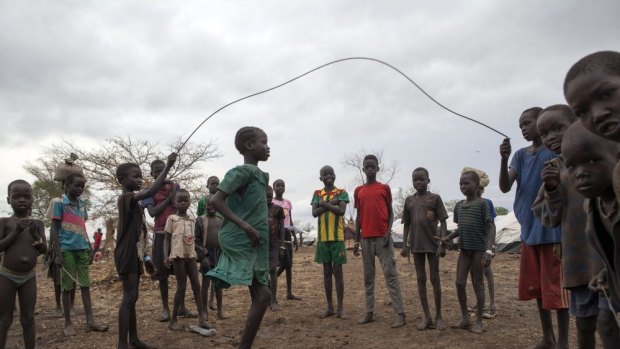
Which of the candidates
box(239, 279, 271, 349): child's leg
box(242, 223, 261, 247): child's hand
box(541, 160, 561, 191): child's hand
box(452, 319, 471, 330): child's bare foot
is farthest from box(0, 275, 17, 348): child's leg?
box(452, 319, 471, 330): child's bare foot

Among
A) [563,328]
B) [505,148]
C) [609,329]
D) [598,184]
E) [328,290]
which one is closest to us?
[598,184]

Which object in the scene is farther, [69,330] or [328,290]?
[328,290]

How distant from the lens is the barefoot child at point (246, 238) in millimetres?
3520

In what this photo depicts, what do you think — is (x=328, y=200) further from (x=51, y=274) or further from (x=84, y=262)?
(x=51, y=274)

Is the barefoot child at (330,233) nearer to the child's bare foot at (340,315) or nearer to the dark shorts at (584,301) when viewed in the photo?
the child's bare foot at (340,315)

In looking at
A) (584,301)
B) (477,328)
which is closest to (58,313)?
(477,328)

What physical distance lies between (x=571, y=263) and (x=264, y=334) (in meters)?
3.50

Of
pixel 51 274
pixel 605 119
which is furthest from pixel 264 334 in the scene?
pixel 605 119

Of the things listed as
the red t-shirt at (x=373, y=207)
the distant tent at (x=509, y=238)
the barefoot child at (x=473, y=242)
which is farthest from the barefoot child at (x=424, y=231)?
the distant tent at (x=509, y=238)

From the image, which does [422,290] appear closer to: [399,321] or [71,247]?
[399,321]

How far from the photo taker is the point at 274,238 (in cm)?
677

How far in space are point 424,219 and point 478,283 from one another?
933 mm

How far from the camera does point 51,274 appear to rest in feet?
20.1

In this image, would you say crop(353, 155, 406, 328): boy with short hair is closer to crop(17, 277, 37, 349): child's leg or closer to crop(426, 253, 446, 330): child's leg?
crop(426, 253, 446, 330): child's leg
